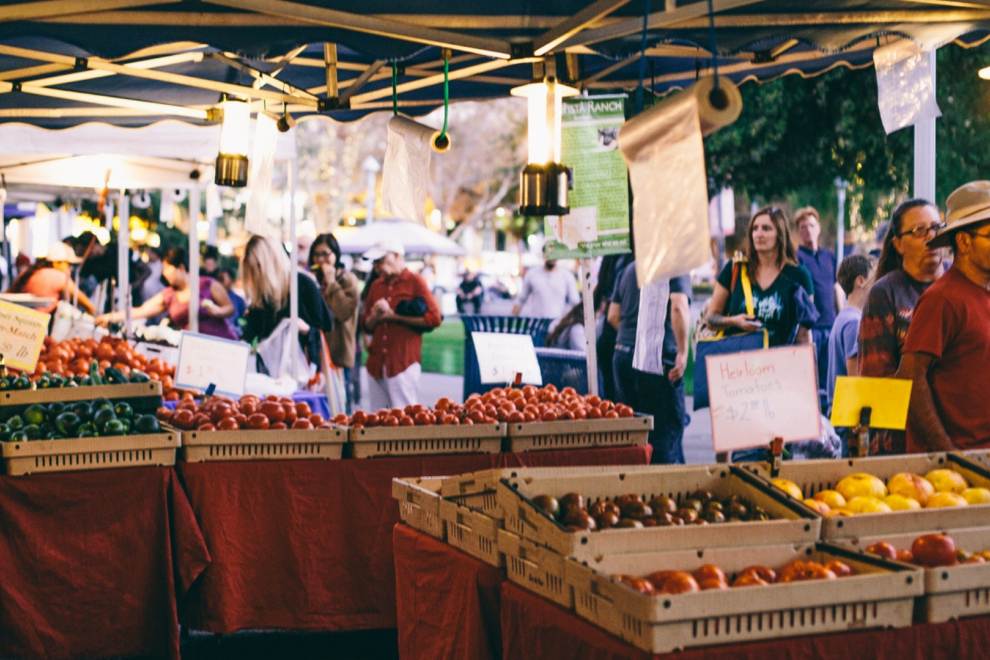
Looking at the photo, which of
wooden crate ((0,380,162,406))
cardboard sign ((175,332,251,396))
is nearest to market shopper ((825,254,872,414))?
cardboard sign ((175,332,251,396))

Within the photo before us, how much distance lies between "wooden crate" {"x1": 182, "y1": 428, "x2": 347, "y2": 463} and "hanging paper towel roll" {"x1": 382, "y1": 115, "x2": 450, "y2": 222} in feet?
4.72

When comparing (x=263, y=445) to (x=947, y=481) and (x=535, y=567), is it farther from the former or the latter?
(x=947, y=481)

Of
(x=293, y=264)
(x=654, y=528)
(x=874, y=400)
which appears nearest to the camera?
(x=654, y=528)

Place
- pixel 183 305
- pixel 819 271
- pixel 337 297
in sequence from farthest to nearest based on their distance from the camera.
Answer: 1. pixel 183 305
2. pixel 337 297
3. pixel 819 271

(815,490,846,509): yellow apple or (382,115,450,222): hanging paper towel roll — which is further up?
(382,115,450,222): hanging paper towel roll

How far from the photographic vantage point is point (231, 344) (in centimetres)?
696

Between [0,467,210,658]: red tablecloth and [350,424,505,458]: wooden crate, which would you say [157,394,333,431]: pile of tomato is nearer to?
[350,424,505,458]: wooden crate

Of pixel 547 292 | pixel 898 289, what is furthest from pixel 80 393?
pixel 547 292

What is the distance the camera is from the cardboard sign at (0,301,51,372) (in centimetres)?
648

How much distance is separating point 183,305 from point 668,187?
377 inches

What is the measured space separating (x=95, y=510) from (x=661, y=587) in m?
3.12

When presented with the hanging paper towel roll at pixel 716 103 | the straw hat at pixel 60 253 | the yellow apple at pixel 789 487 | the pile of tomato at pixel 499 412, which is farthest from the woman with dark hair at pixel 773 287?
the straw hat at pixel 60 253

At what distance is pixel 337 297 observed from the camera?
11.9 metres

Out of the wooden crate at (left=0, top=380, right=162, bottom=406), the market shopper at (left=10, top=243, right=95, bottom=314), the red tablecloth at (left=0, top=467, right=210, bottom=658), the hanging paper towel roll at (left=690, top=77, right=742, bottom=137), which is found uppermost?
the hanging paper towel roll at (left=690, top=77, right=742, bottom=137)
